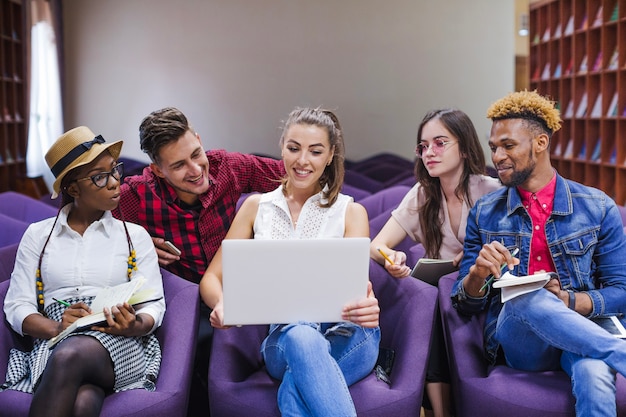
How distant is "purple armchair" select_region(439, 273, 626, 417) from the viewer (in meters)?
2.01

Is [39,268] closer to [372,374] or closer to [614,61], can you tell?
[372,374]

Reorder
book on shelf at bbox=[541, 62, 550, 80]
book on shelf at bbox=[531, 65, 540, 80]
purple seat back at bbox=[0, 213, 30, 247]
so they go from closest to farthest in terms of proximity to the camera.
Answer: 1. purple seat back at bbox=[0, 213, 30, 247]
2. book on shelf at bbox=[541, 62, 550, 80]
3. book on shelf at bbox=[531, 65, 540, 80]

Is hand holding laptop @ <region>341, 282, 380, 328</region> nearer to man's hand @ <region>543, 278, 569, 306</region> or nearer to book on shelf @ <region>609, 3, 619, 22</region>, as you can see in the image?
man's hand @ <region>543, 278, 569, 306</region>

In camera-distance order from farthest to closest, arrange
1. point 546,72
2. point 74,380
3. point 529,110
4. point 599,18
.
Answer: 1. point 546,72
2. point 599,18
3. point 529,110
4. point 74,380

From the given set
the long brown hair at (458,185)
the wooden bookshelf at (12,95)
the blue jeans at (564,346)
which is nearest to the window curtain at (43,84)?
the wooden bookshelf at (12,95)

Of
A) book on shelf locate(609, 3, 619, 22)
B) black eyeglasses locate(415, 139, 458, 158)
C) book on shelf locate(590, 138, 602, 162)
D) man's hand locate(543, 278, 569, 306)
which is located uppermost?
book on shelf locate(609, 3, 619, 22)

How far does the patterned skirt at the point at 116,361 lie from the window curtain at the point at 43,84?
17.5 ft

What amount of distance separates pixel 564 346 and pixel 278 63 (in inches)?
317

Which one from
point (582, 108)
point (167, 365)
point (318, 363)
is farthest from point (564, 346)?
point (582, 108)

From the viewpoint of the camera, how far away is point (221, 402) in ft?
6.99

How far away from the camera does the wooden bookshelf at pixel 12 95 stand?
7.04 m

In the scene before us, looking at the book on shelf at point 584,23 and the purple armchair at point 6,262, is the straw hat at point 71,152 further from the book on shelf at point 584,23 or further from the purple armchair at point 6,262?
the book on shelf at point 584,23

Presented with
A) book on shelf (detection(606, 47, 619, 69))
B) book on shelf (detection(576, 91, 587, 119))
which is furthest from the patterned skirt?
book on shelf (detection(576, 91, 587, 119))

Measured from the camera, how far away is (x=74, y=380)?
1908 millimetres
